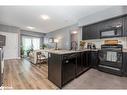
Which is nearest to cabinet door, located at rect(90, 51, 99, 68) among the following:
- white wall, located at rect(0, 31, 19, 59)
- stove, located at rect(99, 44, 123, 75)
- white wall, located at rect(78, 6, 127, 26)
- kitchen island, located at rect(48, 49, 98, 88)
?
stove, located at rect(99, 44, 123, 75)

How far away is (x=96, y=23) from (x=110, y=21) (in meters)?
0.62

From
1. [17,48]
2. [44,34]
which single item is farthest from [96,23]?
[44,34]

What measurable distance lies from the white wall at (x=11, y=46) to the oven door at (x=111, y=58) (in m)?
5.94

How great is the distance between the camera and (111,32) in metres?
3.40

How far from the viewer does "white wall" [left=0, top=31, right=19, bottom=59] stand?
6043 millimetres

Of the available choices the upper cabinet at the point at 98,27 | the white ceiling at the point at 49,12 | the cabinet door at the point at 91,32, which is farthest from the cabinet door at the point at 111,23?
the white ceiling at the point at 49,12

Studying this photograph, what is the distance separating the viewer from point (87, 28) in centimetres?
432

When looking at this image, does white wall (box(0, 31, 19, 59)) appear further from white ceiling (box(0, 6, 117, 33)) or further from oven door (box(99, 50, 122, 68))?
oven door (box(99, 50, 122, 68))

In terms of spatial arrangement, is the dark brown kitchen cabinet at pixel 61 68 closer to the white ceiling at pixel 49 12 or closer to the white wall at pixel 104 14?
the white ceiling at pixel 49 12

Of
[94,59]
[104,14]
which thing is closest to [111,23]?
A: [104,14]

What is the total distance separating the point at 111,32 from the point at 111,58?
1040 mm

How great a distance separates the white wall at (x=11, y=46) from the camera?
6043mm

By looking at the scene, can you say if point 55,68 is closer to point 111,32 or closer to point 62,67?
point 62,67
